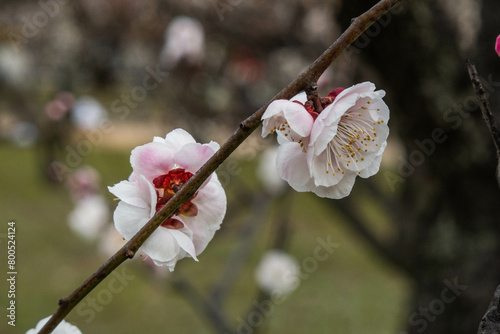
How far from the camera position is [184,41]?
257 centimetres

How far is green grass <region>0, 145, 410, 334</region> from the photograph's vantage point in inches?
168

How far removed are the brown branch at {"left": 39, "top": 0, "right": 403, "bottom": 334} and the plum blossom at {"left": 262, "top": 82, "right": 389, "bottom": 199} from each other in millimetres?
32

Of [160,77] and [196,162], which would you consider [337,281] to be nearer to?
[160,77]

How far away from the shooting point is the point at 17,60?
327 inches

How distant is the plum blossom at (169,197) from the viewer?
0.56 m

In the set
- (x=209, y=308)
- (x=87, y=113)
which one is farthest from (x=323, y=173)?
(x=87, y=113)

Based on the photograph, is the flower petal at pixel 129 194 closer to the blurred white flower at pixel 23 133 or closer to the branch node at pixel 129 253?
the branch node at pixel 129 253

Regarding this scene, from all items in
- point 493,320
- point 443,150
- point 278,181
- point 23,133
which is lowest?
point 493,320

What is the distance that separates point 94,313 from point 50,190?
142 inches

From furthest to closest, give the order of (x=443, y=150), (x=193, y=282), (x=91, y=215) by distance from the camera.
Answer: (x=193, y=282) → (x=91, y=215) → (x=443, y=150)

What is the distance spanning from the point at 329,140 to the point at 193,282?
4804mm

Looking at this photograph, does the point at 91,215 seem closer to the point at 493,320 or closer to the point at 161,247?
the point at 161,247

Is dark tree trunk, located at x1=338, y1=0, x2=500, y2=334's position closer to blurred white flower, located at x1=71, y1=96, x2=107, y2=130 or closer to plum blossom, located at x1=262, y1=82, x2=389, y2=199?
plum blossom, located at x1=262, y1=82, x2=389, y2=199

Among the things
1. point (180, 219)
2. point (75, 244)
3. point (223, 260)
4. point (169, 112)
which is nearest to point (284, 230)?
point (169, 112)
